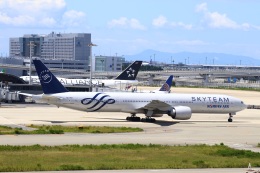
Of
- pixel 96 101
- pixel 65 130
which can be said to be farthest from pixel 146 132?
pixel 96 101

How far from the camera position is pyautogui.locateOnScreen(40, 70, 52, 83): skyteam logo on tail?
67250 mm

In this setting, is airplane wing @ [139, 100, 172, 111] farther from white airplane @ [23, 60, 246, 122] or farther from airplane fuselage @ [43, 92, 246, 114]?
airplane fuselage @ [43, 92, 246, 114]

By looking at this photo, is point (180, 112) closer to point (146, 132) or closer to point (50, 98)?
point (146, 132)

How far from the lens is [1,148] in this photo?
4062 cm

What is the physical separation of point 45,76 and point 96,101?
19.3ft

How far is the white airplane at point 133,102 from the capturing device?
67.4 metres

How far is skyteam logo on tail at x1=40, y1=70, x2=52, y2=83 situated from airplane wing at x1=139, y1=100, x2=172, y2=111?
10.7 m

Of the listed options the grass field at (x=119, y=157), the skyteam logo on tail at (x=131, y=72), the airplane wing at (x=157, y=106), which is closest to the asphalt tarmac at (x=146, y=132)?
the airplane wing at (x=157, y=106)

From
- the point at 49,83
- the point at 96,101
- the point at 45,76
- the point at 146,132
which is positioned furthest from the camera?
the point at 96,101

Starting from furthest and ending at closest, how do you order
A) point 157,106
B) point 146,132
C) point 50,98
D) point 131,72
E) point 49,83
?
point 131,72, point 157,106, point 49,83, point 50,98, point 146,132

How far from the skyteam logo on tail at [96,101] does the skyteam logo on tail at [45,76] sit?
410 centimetres

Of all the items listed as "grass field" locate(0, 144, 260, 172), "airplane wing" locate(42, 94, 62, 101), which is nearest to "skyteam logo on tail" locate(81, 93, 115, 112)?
"airplane wing" locate(42, 94, 62, 101)

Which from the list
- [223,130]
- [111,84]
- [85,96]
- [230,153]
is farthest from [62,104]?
[111,84]

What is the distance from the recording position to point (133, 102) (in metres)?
70.6
